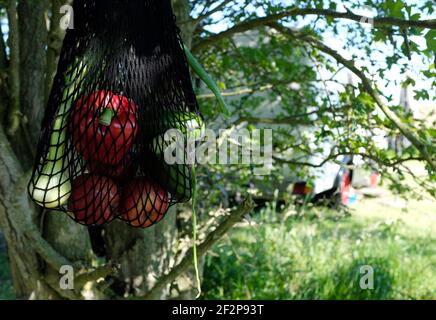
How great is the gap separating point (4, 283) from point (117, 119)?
3.69 m

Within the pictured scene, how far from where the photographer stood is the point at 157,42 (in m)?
1.33

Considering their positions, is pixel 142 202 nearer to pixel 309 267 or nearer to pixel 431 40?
pixel 431 40

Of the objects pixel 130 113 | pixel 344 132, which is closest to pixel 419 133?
pixel 344 132

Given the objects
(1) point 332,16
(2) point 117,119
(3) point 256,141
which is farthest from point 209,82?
(3) point 256,141

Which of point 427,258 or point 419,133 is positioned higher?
point 419,133

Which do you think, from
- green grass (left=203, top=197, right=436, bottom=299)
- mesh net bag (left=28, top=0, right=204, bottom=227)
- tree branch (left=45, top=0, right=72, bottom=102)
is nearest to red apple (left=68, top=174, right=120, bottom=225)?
mesh net bag (left=28, top=0, right=204, bottom=227)

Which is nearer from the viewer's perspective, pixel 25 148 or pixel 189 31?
pixel 25 148

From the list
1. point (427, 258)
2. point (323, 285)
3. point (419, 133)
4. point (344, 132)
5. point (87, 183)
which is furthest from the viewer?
point (427, 258)

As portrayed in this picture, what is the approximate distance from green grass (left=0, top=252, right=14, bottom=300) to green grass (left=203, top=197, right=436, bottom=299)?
1456 mm

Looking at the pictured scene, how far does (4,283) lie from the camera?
430 centimetres

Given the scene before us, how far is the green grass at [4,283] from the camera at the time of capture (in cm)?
384

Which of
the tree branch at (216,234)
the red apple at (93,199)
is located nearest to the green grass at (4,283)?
the tree branch at (216,234)

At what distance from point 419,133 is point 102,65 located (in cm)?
118

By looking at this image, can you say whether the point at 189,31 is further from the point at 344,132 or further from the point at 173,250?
the point at 173,250
